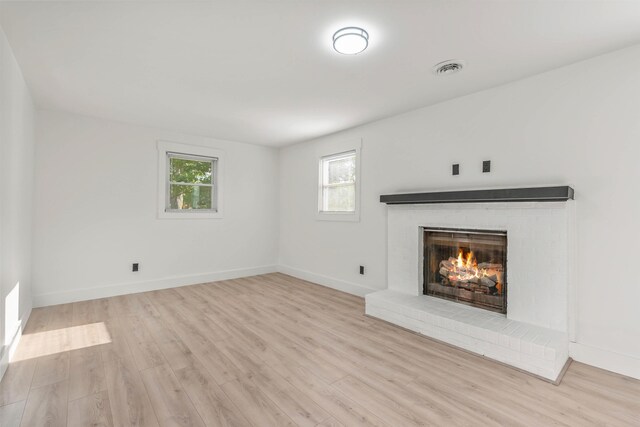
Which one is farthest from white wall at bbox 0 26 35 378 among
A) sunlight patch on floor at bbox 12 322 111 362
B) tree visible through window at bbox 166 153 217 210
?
tree visible through window at bbox 166 153 217 210

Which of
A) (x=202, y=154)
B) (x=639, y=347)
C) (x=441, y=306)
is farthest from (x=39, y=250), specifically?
(x=639, y=347)

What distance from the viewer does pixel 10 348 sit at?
94.7 inches

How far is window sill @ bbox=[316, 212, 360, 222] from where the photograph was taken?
4.37 metres

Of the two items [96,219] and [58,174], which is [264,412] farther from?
[58,174]

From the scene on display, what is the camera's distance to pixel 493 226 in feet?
9.41

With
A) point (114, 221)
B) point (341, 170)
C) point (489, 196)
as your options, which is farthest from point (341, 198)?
point (114, 221)

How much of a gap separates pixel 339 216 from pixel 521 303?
101 inches

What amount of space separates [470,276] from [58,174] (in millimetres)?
5013

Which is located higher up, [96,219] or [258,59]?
[258,59]

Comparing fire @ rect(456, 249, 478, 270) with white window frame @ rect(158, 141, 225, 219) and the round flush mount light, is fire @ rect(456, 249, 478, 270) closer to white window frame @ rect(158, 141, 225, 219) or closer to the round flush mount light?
the round flush mount light

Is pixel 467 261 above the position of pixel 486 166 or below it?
below

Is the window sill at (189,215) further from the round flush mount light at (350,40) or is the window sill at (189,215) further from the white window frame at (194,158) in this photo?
the round flush mount light at (350,40)

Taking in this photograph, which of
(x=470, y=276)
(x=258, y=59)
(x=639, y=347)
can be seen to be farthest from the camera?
(x=470, y=276)

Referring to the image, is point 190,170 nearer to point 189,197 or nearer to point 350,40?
point 189,197
